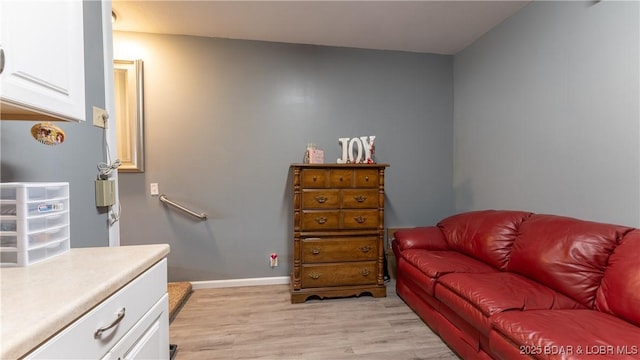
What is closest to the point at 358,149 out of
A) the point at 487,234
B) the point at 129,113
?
the point at 487,234

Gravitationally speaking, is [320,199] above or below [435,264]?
above

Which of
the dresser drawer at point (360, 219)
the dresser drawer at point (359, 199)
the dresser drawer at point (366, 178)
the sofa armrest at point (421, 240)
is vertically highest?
the dresser drawer at point (366, 178)

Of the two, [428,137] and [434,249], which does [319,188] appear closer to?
[434,249]

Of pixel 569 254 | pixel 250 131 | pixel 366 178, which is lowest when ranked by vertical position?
pixel 569 254

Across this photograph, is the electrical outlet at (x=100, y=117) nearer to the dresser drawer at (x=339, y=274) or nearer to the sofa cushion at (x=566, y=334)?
the dresser drawer at (x=339, y=274)

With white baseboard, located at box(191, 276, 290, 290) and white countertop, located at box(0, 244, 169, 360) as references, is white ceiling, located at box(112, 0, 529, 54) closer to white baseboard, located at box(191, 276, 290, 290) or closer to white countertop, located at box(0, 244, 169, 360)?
white countertop, located at box(0, 244, 169, 360)

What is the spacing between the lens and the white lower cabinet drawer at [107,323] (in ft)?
2.04

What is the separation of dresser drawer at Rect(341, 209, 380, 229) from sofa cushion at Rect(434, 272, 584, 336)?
88cm

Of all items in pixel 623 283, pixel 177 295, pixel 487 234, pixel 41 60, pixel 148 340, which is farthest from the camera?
pixel 177 295

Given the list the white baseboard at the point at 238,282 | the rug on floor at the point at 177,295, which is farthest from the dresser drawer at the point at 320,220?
the rug on floor at the point at 177,295

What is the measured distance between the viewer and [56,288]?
2.46 ft

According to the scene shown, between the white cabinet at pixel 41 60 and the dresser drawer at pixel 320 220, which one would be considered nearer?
the white cabinet at pixel 41 60

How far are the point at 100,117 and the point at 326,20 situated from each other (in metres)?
2.10

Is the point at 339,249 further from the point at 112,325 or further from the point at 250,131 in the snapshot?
the point at 112,325
